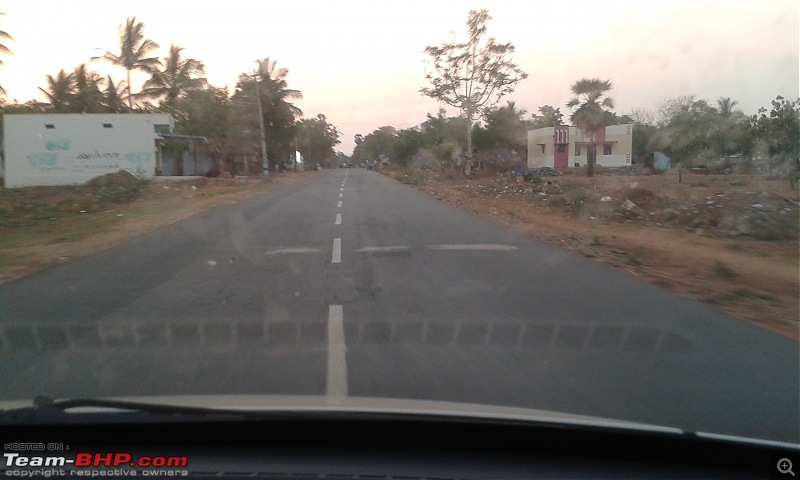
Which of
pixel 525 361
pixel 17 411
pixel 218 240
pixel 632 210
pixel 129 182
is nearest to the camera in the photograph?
pixel 17 411

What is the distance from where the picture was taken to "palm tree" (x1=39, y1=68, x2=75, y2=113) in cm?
5519

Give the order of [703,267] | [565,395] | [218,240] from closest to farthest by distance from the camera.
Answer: [565,395] < [703,267] < [218,240]

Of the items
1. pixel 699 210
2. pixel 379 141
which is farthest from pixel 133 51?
pixel 379 141

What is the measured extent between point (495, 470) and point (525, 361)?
2.91m

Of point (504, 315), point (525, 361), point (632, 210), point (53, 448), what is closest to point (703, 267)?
point (504, 315)

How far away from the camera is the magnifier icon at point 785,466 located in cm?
381

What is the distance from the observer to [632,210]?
73.7 ft

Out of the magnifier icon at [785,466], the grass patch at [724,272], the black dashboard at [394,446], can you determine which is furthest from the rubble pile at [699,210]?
the black dashboard at [394,446]

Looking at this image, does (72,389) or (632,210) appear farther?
(632,210)

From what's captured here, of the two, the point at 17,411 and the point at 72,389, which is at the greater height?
the point at 17,411

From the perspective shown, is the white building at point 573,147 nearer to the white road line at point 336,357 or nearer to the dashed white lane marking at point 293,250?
the dashed white lane marking at point 293,250

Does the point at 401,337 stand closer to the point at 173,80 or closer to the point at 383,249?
the point at 383,249

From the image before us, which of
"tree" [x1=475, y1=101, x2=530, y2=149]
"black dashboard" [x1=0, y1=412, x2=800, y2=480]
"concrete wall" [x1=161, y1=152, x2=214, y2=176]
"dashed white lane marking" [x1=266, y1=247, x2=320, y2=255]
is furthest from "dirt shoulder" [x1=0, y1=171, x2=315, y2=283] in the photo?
"tree" [x1=475, y1=101, x2=530, y2=149]

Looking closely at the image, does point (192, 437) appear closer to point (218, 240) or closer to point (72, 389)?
point (72, 389)
